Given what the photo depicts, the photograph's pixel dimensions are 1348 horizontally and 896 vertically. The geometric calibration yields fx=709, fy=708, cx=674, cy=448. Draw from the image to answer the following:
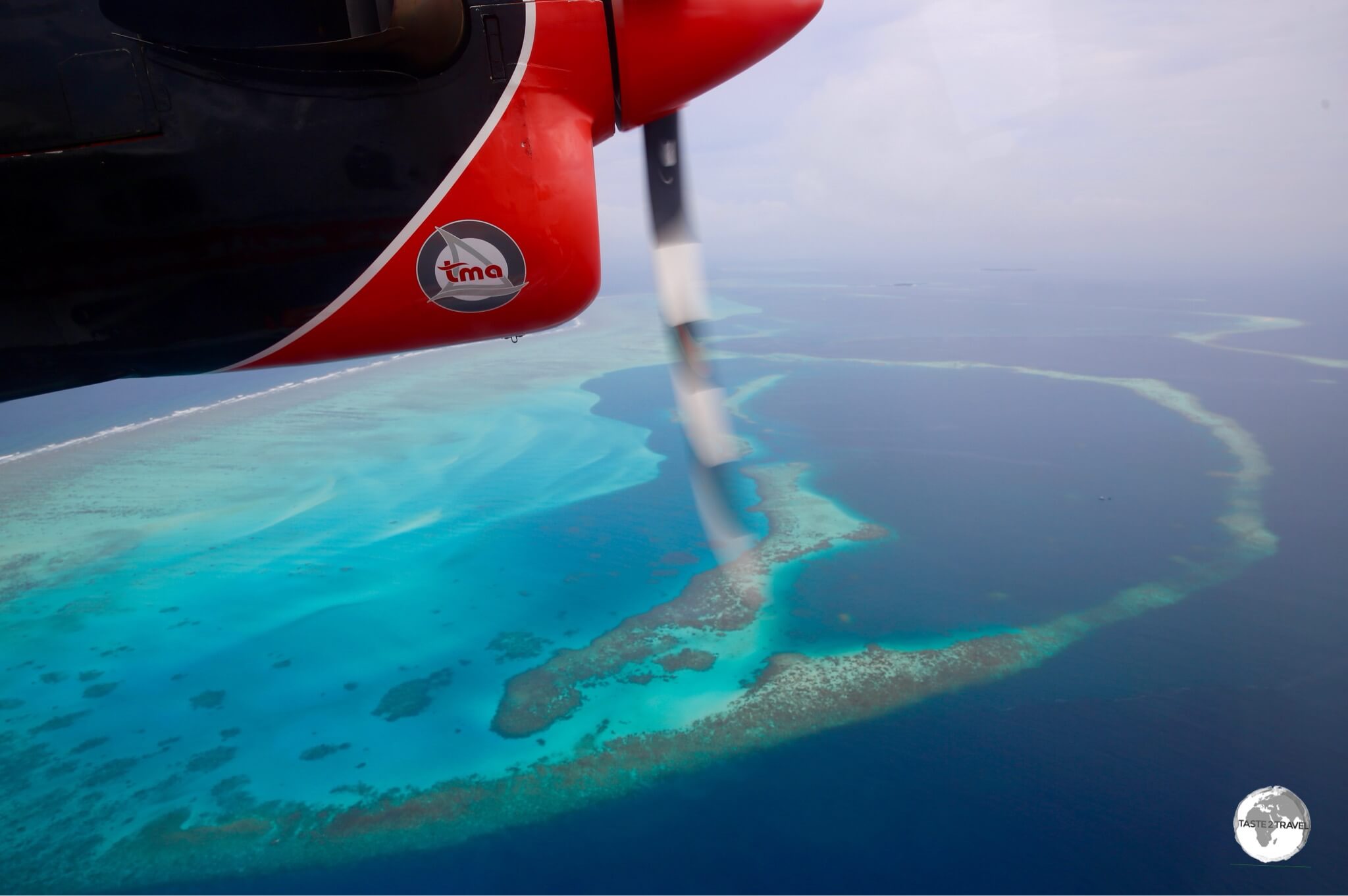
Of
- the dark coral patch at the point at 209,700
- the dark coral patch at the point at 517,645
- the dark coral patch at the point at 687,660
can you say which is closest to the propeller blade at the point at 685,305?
the dark coral patch at the point at 687,660

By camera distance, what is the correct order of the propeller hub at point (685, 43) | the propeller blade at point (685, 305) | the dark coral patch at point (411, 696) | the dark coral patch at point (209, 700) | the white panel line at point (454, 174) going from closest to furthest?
the white panel line at point (454, 174)
the propeller hub at point (685, 43)
the propeller blade at point (685, 305)
the dark coral patch at point (411, 696)
the dark coral patch at point (209, 700)

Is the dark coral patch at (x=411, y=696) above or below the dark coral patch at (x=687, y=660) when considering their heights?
above

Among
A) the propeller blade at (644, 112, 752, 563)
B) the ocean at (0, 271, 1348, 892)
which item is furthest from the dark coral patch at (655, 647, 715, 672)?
the propeller blade at (644, 112, 752, 563)

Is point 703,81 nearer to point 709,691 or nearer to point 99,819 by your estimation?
point 709,691

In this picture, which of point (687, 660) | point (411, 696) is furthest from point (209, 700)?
point (687, 660)

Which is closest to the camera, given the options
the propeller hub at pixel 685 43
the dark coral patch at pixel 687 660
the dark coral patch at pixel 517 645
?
the propeller hub at pixel 685 43

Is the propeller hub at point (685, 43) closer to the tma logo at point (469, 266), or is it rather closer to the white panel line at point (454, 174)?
the white panel line at point (454, 174)

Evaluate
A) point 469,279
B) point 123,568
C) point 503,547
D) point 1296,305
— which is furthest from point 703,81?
point 1296,305
